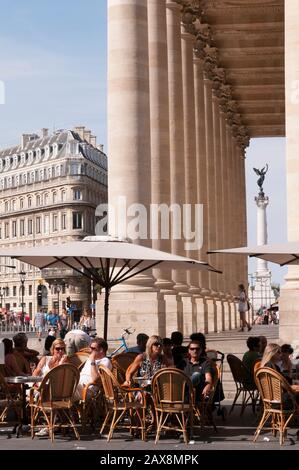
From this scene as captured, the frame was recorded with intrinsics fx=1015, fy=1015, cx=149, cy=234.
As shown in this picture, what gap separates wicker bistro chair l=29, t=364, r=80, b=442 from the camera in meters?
19.0

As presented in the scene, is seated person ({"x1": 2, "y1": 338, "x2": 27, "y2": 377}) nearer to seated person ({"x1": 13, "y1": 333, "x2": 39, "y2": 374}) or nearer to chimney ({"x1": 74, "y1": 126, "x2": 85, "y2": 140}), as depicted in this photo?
seated person ({"x1": 13, "y1": 333, "x2": 39, "y2": 374})

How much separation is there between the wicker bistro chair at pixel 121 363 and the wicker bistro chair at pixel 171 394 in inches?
101

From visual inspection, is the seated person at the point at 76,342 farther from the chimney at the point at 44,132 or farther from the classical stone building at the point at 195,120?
the chimney at the point at 44,132

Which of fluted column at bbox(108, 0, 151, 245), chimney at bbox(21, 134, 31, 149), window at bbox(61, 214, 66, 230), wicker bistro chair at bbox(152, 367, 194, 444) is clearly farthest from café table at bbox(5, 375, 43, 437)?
chimney at bbox(21, 134, 31, 149)

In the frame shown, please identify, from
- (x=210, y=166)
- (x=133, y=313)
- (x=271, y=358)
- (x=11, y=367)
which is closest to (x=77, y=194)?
(x=210, y=166)

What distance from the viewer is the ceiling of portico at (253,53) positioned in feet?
181

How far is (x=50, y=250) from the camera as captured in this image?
2219 centimetres

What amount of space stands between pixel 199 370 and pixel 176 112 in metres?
26.1

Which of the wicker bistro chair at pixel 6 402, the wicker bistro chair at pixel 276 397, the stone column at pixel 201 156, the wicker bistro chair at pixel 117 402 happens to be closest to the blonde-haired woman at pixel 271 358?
the wicker bistro chair at pixel 276 397

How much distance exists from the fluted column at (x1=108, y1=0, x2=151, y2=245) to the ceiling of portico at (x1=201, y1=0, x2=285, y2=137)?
1907 cm

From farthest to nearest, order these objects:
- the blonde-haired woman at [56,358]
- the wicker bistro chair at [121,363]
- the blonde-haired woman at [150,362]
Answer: the wicker bistro chair at [121,363]
the blonde-haired woman at [56,358]
the blonde-haired woman at [150,362]
